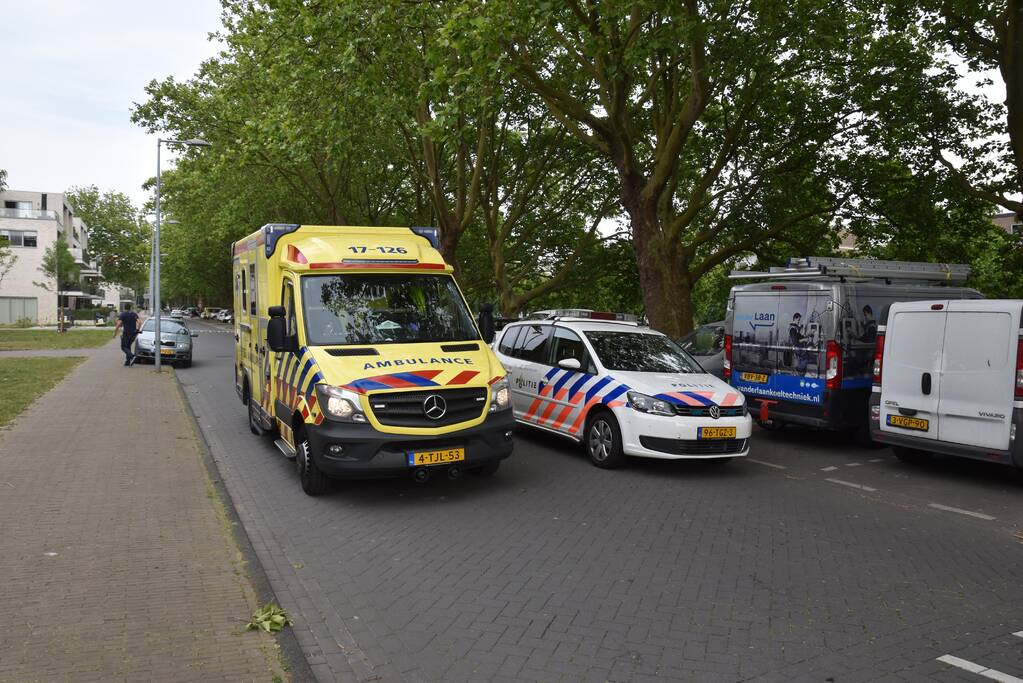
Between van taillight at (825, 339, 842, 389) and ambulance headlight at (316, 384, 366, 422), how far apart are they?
6.22m

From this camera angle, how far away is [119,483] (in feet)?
26.0

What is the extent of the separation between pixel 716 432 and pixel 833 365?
2497 mm

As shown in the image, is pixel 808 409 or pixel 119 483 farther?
pixel 808 409

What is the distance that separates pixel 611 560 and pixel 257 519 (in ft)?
10.3

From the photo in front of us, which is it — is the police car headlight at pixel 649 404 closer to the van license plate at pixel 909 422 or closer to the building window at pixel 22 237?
the van license plate at pixel 909 422

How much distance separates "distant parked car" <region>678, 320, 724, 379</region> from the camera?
1378 centimetres

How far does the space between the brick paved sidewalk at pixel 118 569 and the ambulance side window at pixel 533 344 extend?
4360 millimetres

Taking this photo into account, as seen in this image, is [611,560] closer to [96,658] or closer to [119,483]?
[96,658]

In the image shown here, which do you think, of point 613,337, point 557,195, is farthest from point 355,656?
point 557,195

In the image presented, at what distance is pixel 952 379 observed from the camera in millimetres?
8633

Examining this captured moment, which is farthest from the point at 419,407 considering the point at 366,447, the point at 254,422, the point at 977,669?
the point at 977,669

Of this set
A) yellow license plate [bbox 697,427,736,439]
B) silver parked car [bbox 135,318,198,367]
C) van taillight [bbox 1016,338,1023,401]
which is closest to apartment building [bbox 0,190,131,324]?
silver parked car [bbox 135,318,198,367]

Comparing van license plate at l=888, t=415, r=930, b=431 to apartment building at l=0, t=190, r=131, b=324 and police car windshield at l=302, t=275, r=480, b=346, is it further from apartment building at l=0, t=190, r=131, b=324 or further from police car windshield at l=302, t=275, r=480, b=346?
apartment building at l=0, t=190, r=131, b=324

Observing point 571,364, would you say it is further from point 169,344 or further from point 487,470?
point 169,344
